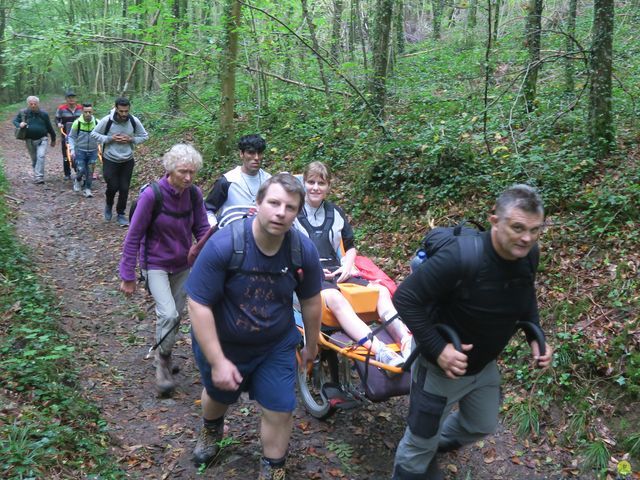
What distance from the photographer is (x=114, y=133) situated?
10156 mm

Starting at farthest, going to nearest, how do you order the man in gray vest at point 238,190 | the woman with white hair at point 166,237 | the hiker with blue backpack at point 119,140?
the hiker with blue backpack at point 119,140 < the man in gray vest at point 238,190 < the woman with white hair at point 166,237

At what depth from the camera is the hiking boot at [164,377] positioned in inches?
208

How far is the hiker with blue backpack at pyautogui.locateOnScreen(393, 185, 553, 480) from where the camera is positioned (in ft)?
9.92

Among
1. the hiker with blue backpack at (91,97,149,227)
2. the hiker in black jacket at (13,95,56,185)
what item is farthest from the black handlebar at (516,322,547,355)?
the hiker in black jacket at (13,95,56,185)

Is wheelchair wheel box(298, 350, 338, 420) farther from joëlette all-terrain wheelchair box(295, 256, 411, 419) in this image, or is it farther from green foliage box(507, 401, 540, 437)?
green foliage box(507, 401, 540, 437)

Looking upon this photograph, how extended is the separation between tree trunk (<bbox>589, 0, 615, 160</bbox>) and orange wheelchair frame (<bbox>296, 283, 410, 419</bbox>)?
4617 millimetres

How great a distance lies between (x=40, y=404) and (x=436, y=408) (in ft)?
10.4

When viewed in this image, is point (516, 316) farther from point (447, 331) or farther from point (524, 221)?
point (524, 221)

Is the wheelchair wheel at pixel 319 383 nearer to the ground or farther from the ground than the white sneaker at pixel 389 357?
nearer to the ground

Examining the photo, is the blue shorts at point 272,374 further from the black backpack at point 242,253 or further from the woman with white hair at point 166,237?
the woman with white hair at point 166,237

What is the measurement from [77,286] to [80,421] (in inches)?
166

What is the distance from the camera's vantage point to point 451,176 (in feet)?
27.2

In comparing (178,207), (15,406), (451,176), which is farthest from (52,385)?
(451,176)

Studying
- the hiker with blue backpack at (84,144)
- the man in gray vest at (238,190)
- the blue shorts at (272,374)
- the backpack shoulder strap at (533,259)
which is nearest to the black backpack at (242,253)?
the blue shorts at (272,374)
